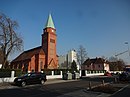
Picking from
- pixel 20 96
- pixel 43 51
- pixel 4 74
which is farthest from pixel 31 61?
pixel 20 96

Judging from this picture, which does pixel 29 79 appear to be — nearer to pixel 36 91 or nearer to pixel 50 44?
pixel 36 91

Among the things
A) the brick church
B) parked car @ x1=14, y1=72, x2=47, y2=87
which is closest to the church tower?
the brick church

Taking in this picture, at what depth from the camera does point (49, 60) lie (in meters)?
73.2

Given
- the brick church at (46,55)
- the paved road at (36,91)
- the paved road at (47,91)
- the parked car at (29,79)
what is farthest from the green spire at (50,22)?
the paved road at (36,91)

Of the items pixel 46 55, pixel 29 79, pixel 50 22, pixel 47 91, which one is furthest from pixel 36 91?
pixel 50 22

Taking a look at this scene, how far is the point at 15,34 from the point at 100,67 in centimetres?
6891

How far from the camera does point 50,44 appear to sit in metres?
75.6

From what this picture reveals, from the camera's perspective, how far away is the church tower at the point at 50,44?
241ft

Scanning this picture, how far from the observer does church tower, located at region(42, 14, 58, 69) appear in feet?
241

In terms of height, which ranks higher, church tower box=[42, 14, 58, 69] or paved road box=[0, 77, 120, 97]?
church tower box=[42, 14, 58, 69]

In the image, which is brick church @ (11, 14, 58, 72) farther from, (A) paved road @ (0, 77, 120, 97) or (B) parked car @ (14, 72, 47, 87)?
(A) paved road @ (0, 77, 120, 97)

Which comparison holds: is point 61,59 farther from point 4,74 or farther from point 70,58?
point 4,74

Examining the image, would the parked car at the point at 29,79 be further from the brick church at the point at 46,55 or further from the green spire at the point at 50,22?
the green spire at the point at 50,22

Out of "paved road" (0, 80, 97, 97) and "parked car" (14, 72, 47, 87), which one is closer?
"paved road" (0, 80, 97, 97)
